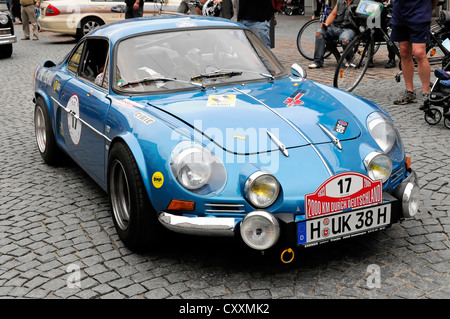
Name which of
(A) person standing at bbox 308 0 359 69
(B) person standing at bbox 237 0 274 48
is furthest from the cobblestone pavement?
(A) person standing at bbox 308 0 359 69

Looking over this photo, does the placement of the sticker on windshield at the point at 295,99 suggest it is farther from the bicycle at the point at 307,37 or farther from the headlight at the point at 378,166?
the bicycle at the point at 307,37

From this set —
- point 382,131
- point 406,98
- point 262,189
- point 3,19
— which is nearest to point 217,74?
point 382,131

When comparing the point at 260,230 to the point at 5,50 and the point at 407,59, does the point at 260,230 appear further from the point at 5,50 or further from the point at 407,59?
the point at 5,50

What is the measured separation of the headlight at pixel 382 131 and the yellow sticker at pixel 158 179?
53.0 inches

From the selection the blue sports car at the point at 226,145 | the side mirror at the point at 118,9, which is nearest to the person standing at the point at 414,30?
the blue sports car at the point at 226,145

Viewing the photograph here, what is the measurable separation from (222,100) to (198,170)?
84cm

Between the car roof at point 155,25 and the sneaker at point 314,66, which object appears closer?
the car roof at point 155,25

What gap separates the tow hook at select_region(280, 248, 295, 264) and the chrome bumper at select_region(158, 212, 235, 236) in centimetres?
31

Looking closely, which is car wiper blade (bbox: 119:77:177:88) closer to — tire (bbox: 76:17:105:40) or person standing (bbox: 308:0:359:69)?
person standing (bbox: 308:0:359:69)

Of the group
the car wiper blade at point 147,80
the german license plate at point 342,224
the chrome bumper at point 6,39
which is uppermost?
the car wiper blade at point 147,80

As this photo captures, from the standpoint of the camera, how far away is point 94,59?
4.80 metres

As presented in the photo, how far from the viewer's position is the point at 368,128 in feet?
12.1

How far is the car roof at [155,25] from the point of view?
179 inches

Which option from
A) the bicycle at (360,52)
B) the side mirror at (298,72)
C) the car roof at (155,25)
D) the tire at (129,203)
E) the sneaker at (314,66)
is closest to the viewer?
the tire at (129,203)
